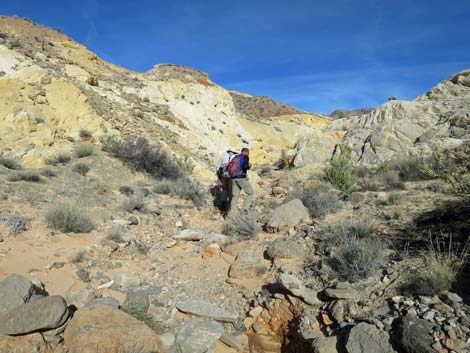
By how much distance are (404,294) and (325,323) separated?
0.90 meters

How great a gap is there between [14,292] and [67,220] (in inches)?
111

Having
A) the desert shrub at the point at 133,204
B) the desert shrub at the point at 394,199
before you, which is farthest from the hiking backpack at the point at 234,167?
the desert shrub at the point at 394,199

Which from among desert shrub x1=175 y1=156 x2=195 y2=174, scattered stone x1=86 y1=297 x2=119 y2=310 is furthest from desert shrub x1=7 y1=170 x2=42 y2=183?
scattered stone x1=86 y1=297 x2=119 y2=310

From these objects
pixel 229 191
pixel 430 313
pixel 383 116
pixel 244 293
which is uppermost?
pixel 383 116

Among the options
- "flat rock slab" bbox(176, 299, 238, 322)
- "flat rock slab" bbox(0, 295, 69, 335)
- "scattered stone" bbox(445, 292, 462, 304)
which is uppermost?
"scattered stone" bbox(445, 292, 462, 304)

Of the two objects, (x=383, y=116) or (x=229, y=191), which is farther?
(x=383, y=116)

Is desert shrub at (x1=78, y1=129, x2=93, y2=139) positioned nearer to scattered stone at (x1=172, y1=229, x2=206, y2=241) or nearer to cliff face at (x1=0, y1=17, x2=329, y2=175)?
cliff face at (x1=0, y1=17, x2=329, y2=175)

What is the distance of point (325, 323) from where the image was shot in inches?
132

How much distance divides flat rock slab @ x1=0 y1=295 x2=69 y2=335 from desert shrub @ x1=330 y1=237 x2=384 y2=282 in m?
3.20

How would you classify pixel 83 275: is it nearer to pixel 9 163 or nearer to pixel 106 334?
pixel 106 334

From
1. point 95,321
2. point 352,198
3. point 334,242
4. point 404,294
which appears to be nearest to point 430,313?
point 404,294

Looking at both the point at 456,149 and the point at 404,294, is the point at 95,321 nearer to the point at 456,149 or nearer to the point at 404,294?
the point at 404,294

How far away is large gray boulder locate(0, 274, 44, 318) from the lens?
2.87m

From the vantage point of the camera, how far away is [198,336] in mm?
3486
